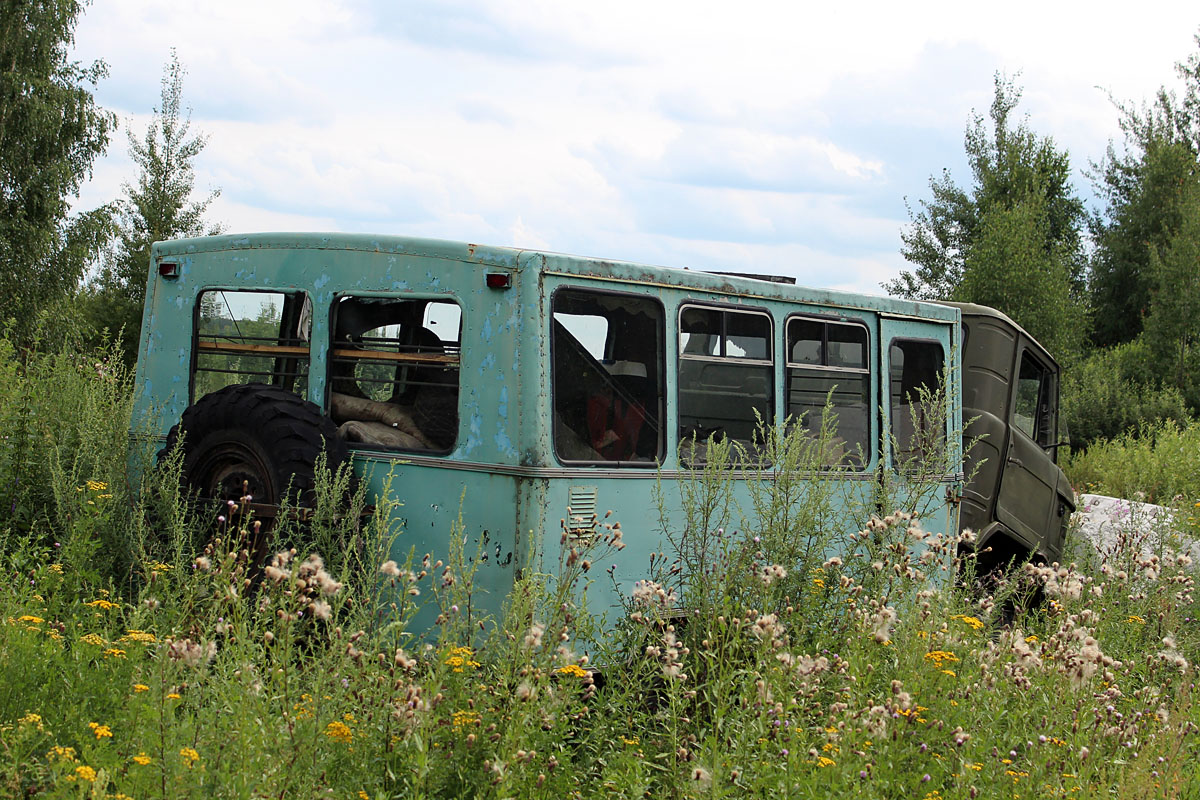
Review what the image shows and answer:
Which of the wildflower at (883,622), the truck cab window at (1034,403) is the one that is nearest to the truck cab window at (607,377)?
the wildflower at (883,622)

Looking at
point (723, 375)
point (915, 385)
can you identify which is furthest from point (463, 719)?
point (915, 385)

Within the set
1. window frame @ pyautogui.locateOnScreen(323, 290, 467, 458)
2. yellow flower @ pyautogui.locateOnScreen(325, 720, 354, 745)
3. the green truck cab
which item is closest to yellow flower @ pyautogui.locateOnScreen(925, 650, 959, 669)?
yellow flower @ pyautogui.locateOnScreen(325, 720, 354, 745)

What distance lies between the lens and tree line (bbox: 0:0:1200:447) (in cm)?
2416

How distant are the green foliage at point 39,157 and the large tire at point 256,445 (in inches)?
826

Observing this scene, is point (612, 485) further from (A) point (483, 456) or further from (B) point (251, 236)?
(B) point (251, 236)

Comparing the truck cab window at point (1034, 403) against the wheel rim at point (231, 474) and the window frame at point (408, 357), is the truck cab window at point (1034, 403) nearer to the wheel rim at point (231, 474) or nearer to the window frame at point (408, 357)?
the window frame at point (408, 357)

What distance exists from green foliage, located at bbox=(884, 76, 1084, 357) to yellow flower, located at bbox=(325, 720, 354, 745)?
22.3 meters

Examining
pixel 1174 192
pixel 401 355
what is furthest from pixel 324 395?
pixel 1174 192

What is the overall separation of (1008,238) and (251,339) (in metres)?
20.5

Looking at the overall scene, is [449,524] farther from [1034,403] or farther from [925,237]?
[925,237]

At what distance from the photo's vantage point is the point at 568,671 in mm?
4230

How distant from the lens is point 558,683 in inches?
172

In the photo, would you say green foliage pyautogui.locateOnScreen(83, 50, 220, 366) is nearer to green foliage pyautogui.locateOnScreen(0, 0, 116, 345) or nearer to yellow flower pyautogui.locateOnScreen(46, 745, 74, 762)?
green foliage pyautogui.locateOnScreen(0, 0, 116, 345)

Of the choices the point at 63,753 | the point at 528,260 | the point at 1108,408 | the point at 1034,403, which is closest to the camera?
the point at 63,753
